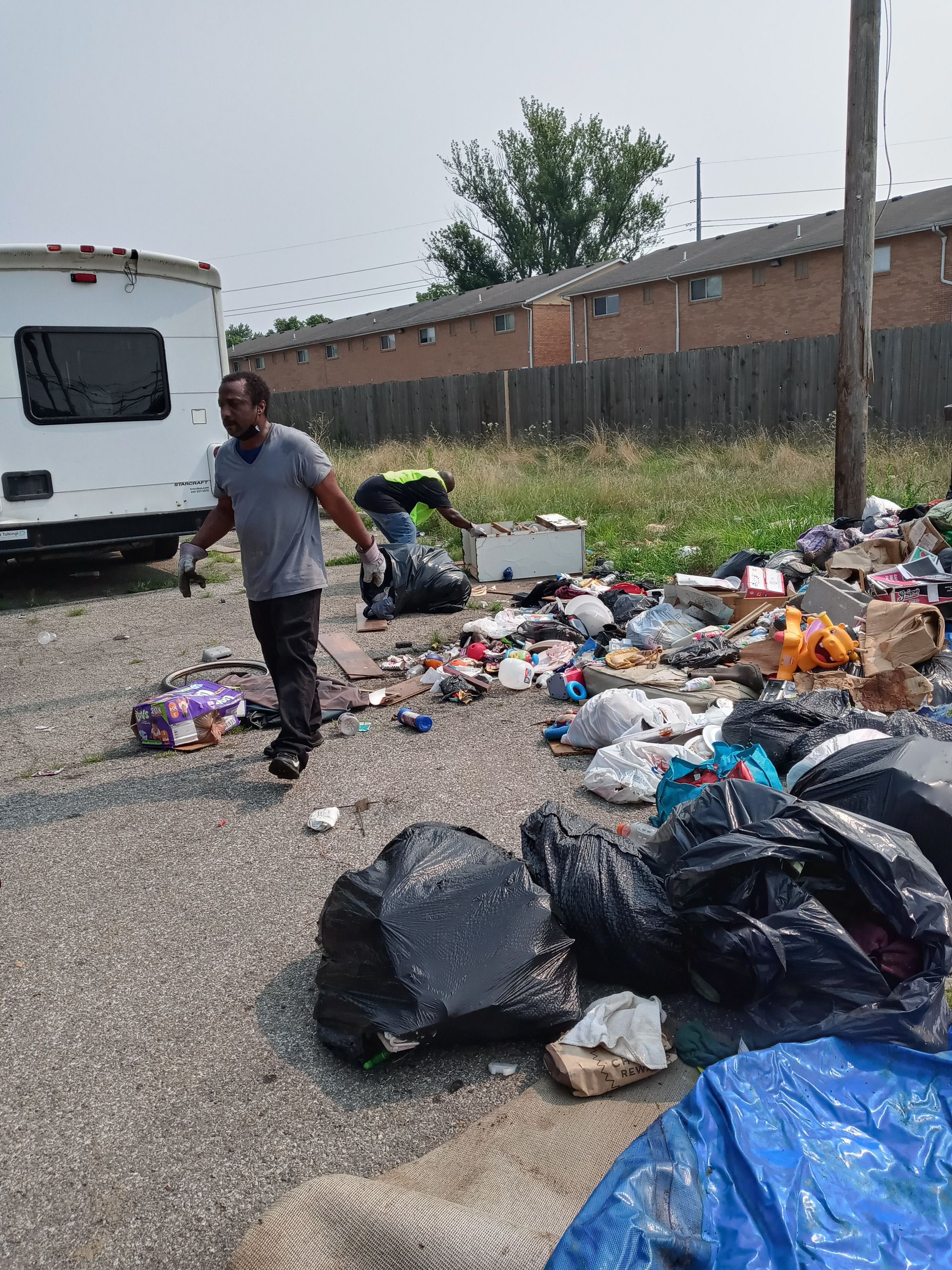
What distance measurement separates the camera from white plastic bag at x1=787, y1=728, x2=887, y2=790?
11.7ft

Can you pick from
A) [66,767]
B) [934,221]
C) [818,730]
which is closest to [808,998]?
[818,730]

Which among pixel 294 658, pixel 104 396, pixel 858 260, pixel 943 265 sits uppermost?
pixel 943 265

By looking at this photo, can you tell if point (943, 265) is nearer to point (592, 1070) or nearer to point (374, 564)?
point (374, 564)

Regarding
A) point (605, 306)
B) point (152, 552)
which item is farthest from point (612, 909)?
point (605, 306)

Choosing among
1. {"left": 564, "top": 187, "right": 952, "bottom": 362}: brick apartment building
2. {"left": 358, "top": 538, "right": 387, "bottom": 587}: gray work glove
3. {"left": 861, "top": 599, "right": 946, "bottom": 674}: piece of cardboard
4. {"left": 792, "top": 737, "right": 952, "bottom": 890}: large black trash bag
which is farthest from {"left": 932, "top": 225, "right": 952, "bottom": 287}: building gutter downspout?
{"left": 792, "top": 737, "right": 952, "bottom": 890}: large black trash bag

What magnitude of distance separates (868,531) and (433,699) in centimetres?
398

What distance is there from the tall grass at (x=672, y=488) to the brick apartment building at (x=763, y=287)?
8.73 metres

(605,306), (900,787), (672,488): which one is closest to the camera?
(900,787)

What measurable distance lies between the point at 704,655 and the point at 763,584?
114 centimetres

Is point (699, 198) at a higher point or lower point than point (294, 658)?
higher

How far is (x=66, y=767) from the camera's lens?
5.06 m

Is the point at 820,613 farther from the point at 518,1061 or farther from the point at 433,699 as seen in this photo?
the point at 518,1061

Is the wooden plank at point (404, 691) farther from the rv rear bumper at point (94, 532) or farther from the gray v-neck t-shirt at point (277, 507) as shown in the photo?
the rv rear bumper at point (94, 532)

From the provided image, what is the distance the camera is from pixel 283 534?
4441mm
